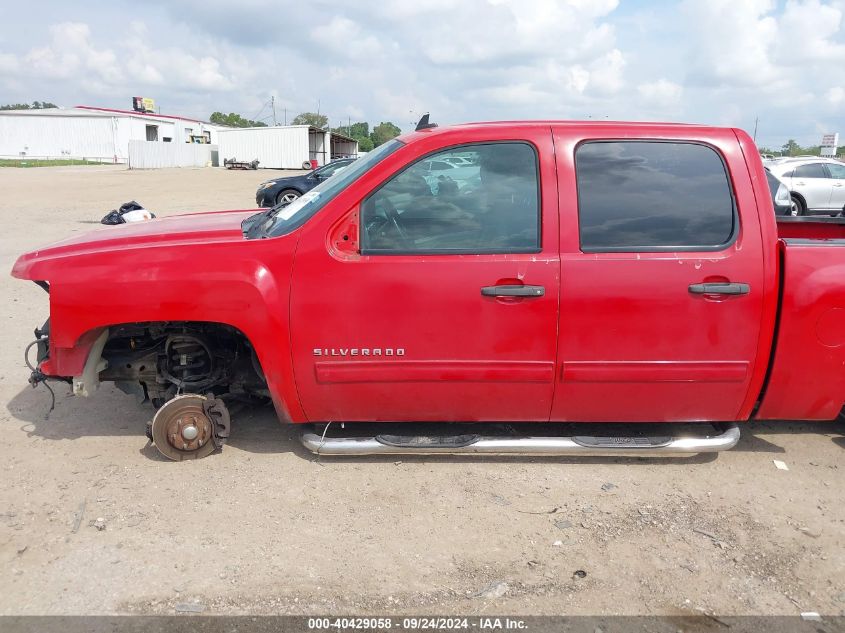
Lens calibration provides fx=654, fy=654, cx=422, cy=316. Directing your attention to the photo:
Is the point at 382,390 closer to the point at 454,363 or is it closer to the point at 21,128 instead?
the point at 454,363

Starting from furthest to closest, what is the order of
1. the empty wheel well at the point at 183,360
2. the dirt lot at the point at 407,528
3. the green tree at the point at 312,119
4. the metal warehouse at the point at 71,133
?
the green tree at the point at 312,119 < the metal warehouse at the point at 71,133 < the empty wheel well at the point at 183,360 < the dirt lot at the point at 407,528

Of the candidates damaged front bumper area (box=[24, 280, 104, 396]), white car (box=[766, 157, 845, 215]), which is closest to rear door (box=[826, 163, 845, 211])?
white car (box=[766, 157, 845, 215])

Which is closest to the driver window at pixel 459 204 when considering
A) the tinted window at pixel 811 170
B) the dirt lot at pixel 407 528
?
the dirt lot at pixel 407 528

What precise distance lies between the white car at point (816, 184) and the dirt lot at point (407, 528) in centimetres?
1375

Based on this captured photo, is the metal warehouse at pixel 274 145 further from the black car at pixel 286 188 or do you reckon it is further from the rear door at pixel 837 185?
the rear door at pixel 837 185

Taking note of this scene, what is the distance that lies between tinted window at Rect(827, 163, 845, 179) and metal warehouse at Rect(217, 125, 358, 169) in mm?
42322

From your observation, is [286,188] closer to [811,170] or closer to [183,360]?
[811,170]

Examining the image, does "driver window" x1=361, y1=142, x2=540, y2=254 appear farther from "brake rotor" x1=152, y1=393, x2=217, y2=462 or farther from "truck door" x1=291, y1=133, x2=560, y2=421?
"brake rotor" x1=152, y1=393, x2=217, y2=462

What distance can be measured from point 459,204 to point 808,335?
1897mm

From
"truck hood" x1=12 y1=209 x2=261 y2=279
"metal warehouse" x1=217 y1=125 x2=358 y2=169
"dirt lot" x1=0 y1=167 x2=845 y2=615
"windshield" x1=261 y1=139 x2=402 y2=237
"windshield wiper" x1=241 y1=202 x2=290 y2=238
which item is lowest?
"dirt lot" x1=0 y1=167 x2=845 y2=615

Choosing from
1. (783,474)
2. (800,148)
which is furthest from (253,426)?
(800,148)

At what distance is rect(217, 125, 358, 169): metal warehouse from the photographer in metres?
53.8

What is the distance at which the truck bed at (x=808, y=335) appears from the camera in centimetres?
327

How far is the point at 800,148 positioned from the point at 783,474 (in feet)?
235
